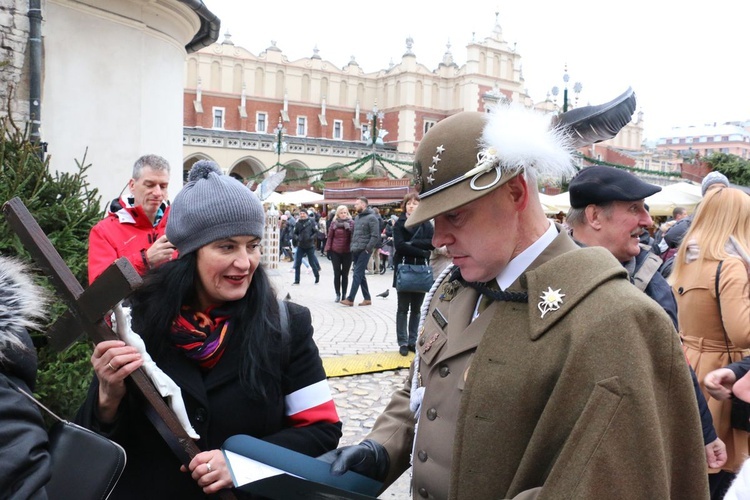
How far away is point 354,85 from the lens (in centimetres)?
6388

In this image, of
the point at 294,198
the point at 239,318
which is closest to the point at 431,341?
the point at 239,318

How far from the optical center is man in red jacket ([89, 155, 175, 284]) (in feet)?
11.8

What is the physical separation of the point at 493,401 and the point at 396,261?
670 cm

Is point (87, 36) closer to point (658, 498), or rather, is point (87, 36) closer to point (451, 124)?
point (451, 124)

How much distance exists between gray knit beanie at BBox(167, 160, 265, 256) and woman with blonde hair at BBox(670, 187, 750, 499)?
2.69 m

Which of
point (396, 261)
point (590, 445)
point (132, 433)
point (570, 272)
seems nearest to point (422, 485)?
point (590, 445)

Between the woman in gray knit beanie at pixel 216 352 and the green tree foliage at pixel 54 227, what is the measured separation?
1.37 m

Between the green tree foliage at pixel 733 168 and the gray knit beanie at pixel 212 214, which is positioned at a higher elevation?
the green tree foliage at pixel 733 168

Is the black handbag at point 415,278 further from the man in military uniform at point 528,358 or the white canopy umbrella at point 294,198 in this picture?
the white canopy umbrella at point 294,198

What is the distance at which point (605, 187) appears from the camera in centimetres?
297

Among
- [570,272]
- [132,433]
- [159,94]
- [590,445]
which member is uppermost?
[159,94]

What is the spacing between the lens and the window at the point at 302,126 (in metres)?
60.5

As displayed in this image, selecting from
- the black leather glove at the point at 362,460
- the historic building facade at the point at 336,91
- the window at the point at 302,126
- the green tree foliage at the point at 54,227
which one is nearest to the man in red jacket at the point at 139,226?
the green tree foliage at the point at 54,227

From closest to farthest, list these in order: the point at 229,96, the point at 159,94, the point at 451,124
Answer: the point at 451,124 → the point at 159,94 → the point at 229,96
